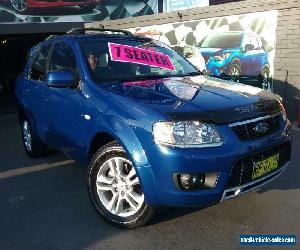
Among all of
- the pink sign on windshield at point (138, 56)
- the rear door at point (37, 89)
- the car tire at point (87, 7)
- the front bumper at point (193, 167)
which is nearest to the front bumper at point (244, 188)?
the front bumper at point (193, 167)

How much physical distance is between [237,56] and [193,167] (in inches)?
305

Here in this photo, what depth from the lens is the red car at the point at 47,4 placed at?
17.0 metres

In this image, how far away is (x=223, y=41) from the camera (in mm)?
10773

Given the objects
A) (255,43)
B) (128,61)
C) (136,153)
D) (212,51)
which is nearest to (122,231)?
(136,153)

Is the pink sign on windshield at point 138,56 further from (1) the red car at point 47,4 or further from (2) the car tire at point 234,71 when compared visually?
(1) the red car at point 47,4

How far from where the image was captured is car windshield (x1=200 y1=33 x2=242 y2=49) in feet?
34.2

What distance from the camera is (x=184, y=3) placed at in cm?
2120

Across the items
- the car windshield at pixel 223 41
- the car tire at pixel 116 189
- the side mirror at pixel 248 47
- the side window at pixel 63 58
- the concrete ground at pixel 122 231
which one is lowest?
the concrete ground at pixel 122 231

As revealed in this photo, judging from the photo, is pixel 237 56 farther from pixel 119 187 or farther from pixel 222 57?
pixel 119 187

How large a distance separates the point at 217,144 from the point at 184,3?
19.1 meters

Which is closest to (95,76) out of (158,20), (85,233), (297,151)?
(85,233)

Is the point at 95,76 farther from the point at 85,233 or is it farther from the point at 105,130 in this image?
the point at 85,233

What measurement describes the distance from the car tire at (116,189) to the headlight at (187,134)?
0.49 metres

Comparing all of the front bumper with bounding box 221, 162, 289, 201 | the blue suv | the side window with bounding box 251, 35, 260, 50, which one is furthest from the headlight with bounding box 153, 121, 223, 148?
the side window with bounding box 251, 35, 260, 50
